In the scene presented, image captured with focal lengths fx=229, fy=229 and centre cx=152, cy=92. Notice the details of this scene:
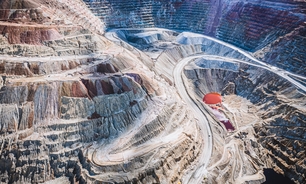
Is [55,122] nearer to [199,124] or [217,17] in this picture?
[199,124]

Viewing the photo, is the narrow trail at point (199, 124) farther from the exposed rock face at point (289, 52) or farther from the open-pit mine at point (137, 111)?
the exposed rock face at point (289, 52)

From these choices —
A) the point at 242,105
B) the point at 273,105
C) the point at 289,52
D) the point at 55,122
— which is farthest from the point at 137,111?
the point at 289,52

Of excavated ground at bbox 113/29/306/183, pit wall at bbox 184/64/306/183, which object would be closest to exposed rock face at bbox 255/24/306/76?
excavated ground at bbox 113/29/306/183

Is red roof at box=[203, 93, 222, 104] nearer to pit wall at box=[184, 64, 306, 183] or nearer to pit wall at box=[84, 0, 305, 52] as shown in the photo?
pit wall at box=[184, 64, 306, 183]

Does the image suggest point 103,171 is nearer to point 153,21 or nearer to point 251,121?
point 251,121

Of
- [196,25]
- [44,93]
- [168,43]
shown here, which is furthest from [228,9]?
[44,93]
